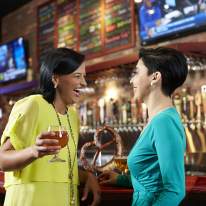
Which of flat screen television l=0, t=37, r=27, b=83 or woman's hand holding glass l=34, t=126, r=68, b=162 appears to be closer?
woman's hand holding glass l=34, t=126, r=68, b=162

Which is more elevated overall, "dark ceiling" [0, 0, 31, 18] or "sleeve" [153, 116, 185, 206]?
"dark ceiling" [0, 0, 31, 18]

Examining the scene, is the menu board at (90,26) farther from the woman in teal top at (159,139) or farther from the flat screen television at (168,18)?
the woman in teal top at (159,139)

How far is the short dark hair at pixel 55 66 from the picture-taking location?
5.53ft

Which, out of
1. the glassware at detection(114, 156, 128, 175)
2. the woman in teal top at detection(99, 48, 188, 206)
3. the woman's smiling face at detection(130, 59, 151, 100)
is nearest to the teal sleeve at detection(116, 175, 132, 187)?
the glassware at detection(114, 156, 128, 175)

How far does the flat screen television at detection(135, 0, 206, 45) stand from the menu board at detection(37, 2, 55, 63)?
75.4 inches

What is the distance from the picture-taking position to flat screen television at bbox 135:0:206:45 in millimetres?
3729

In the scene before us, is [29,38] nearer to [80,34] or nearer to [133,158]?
[80,34]

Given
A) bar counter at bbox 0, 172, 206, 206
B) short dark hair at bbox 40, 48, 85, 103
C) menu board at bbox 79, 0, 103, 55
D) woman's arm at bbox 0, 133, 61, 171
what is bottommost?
bar counter at bbox 0, 172, 206, 206

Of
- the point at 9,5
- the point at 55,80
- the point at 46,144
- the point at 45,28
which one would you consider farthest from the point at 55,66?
the point at 9,5

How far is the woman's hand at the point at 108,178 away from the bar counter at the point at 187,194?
0.03m

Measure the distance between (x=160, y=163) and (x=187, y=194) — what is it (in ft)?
1.90

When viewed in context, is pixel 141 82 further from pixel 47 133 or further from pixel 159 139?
pixel 47 133

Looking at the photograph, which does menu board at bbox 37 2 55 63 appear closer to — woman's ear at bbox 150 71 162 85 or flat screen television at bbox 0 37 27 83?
flat screen television at bbox 0 37 27 83

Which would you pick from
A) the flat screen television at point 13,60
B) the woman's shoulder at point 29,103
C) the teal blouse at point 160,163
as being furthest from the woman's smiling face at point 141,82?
the flat screen television at point 13,60
